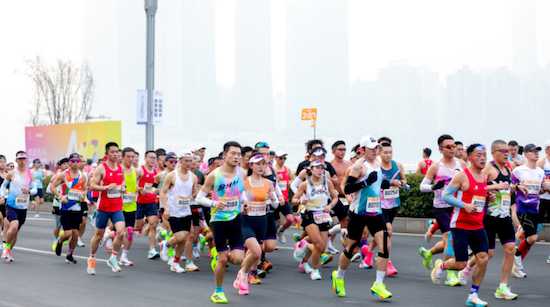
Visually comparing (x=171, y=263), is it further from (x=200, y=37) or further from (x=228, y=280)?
(x=200, y=37)

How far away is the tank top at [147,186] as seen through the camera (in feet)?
42.9

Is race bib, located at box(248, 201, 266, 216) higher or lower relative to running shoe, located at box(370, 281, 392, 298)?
higher

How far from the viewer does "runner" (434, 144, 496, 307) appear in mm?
7250

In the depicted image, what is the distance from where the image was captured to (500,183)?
763cm

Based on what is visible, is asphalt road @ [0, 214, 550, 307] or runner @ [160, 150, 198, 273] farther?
runner @ [160, 150, 198, 273]

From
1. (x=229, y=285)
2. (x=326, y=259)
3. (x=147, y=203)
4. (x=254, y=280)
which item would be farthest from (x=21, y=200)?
(x=326, y=259)

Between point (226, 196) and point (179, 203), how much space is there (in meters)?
2.82

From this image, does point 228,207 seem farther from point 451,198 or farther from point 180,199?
point 180,199

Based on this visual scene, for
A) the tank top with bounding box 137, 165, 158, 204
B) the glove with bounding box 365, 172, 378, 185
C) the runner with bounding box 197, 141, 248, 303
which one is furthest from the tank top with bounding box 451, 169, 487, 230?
the tank top with bounding box 137, 165, 158, 204

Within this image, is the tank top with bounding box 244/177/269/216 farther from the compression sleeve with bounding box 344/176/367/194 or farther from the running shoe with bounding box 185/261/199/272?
the running shoe with bounding box 185/261/199/272

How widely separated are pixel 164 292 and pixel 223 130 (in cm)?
2354

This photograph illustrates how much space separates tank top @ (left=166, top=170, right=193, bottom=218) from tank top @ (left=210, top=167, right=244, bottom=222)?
2.69m

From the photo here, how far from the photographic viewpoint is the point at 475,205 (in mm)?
7266

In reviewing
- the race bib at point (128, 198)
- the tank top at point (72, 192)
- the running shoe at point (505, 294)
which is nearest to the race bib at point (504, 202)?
the running shoe at point (505, 294)
